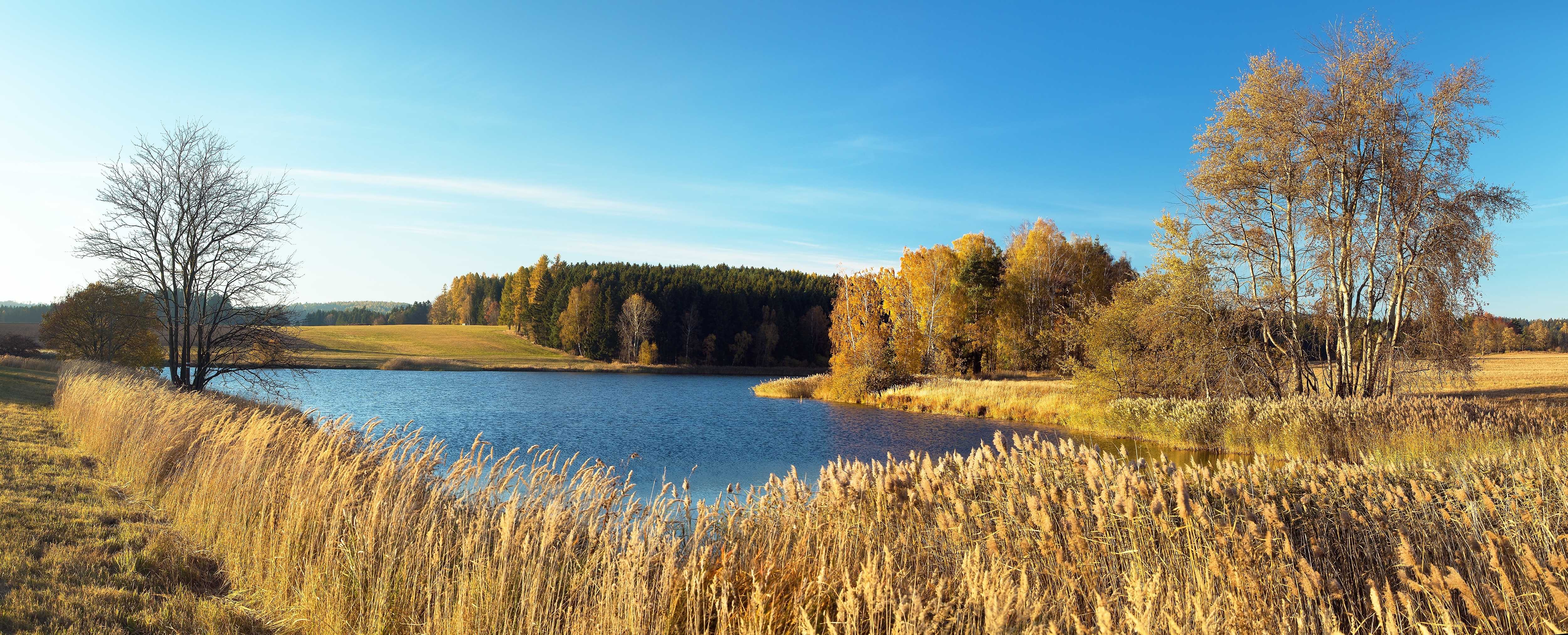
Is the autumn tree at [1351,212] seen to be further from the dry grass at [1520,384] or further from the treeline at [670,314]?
the treeline at [670,314]

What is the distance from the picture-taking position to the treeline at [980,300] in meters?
40.8

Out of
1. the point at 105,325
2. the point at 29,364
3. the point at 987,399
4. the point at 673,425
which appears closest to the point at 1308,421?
the point at 987,399

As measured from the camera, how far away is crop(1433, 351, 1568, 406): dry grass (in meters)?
21.3

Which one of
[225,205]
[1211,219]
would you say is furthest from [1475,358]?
[225,205]

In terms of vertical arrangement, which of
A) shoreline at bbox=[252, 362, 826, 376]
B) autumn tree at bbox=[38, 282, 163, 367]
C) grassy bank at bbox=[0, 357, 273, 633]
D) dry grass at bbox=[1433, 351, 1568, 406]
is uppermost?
autumn tree at bbox=[38, 282, 163, 367]

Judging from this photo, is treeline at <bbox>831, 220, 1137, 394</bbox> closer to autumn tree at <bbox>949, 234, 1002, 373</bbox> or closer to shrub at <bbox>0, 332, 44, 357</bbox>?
autumn tree at <bbox>949, 234, 1002, 373</bbox>

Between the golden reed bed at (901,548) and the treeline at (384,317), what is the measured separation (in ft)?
416

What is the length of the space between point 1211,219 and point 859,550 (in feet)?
64.5

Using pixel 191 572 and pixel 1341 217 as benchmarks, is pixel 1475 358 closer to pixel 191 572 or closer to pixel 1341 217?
pixel 1341 217

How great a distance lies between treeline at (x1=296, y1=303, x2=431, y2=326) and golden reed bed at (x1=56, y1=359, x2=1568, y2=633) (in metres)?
127

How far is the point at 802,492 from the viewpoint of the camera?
5.65 metres

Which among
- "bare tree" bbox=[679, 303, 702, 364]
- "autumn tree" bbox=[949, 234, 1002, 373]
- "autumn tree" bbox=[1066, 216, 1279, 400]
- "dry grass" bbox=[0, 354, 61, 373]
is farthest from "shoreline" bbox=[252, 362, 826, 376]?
"autumn tree" bbox=[1066, 216, 1279, 400]

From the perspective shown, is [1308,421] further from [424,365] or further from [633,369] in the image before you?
[424,365]

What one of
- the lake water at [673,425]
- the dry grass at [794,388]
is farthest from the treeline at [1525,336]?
the lake water at [673,425]
